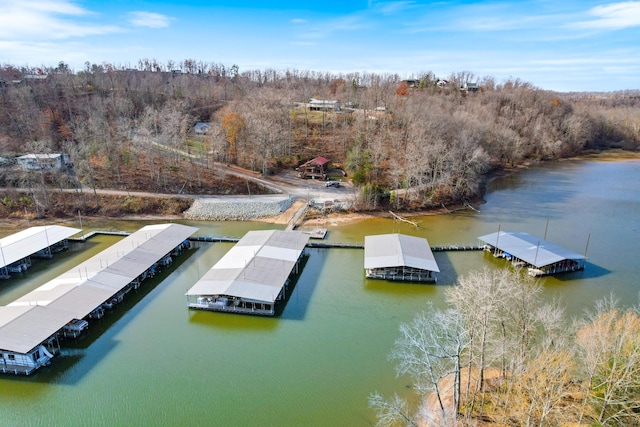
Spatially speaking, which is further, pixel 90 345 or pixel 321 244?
pixel 321 244

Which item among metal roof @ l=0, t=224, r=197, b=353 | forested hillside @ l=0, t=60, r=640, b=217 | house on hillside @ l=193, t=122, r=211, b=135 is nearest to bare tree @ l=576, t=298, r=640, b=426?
metal roof @ l=0, t=224, r=197, b=353

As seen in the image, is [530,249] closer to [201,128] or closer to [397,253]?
[397,253]

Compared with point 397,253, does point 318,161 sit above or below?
above

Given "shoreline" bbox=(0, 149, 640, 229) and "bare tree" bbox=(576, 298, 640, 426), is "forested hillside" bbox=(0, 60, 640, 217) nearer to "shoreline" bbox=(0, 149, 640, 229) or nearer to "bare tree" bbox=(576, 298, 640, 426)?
"shoreline" bbox=(0, 149, 640, 229)

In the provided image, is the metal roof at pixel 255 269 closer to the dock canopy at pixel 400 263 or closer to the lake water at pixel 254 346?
the lake water at pixel 254 346

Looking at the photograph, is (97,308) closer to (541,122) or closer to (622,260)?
(622,260)

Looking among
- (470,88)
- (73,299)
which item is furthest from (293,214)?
(470,88)

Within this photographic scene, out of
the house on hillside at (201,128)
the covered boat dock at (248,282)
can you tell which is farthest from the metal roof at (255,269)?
the house on hillside at (201,128)
